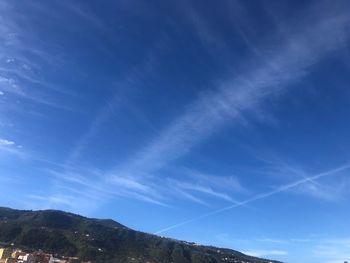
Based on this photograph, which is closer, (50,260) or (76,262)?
(50,260)

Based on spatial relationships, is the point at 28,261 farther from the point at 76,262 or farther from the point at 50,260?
the point at 76,262

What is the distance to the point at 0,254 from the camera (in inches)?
5856

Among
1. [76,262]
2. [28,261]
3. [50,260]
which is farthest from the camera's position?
[76,262]

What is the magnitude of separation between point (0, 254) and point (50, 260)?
69.4 feet

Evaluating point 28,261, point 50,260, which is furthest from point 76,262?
point 28,261

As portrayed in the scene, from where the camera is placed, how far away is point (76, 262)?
190 m

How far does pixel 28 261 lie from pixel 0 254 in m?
10.0

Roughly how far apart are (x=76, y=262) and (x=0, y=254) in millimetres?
46488

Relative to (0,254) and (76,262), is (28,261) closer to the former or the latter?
(0,254)

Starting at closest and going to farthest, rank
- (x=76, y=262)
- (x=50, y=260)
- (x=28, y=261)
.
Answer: (x=28, y=261) < (x=50, y=260) < (x=76, y=262)

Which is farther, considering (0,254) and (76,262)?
(76,262)

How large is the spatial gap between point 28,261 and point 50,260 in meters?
18.9

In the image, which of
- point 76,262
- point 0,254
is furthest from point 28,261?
point 76,262

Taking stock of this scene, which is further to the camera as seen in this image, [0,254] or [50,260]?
[50,260]
